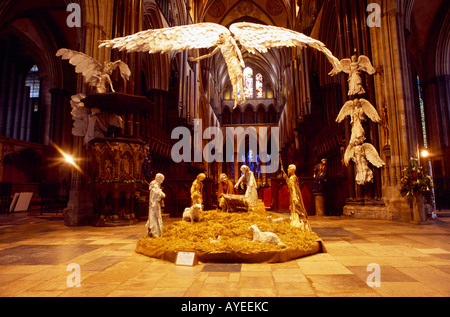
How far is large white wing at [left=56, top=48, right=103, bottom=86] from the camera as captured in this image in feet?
21.8

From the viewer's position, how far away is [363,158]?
8.55m

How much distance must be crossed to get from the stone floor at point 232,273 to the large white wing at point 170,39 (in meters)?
3.25

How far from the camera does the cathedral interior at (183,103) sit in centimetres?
790

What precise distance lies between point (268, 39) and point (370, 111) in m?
5.42

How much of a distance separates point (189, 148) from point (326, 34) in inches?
417

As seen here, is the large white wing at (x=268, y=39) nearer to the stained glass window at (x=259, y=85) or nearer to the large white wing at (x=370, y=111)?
the large white wing at (x=370, y=111)

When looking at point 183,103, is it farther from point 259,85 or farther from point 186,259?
point 259,85

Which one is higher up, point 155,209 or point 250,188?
point 250,188

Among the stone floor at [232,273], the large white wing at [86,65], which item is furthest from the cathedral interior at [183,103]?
the stone floor at [232,273]

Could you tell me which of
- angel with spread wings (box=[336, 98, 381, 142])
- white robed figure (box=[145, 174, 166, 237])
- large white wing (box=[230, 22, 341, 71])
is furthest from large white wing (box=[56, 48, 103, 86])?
angel with spread wings (box=[336, 98, 381, 142])

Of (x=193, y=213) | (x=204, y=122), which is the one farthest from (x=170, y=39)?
(x=204, y=122)

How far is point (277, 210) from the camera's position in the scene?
11.0 meters

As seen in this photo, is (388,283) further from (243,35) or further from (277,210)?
(277,210)
